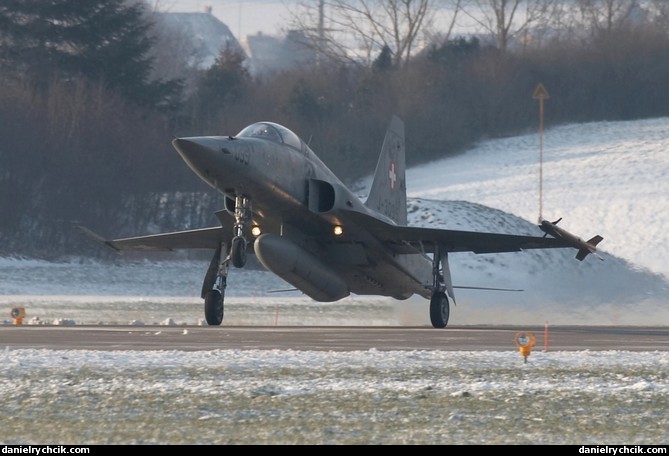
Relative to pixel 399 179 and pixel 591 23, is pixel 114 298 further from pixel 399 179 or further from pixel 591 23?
pixel 591 23

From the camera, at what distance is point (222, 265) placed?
867 inches

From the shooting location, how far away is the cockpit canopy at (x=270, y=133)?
21.1m

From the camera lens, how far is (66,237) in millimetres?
47750

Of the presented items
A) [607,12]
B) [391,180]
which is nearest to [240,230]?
[391,180]

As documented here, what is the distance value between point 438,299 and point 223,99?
42544 mm

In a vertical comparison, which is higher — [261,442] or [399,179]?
[399,179]

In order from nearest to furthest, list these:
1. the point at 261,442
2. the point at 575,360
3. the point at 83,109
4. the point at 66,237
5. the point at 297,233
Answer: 1. the point at 261,442
2. the point at 575,360
3. the point at 297,233
4. the point at 66,237
5. the point at 83,109

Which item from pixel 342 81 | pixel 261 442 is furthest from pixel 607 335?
pixel 342 81

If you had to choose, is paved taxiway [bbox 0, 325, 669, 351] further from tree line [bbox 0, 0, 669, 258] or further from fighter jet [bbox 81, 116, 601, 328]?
tree line [bbox 0, 0, 669, 258]

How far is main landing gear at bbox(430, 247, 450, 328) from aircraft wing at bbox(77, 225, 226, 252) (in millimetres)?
4062

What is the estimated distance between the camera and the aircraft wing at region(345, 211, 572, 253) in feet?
74.8

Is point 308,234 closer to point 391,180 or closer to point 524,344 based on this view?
point 391,180

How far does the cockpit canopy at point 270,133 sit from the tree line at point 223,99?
25944 millimetres

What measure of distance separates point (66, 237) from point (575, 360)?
34.8 metres
